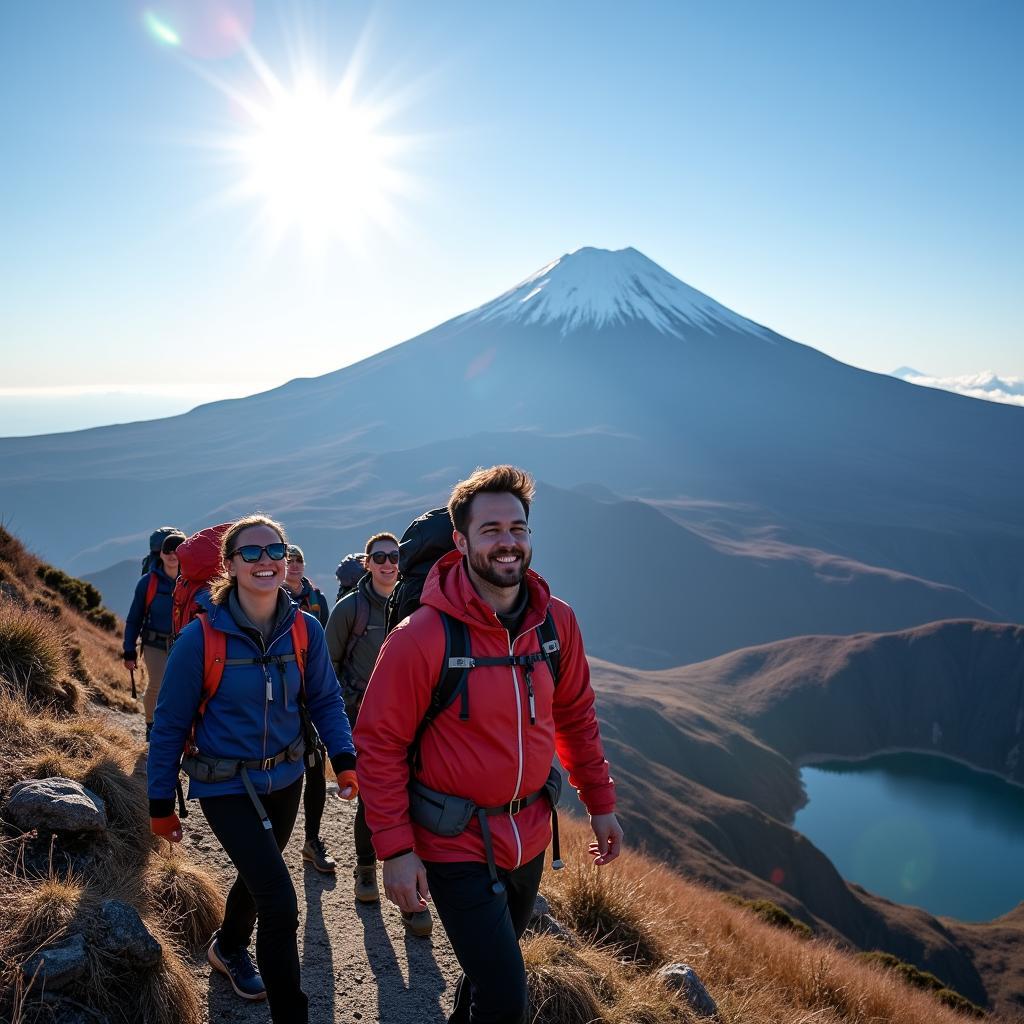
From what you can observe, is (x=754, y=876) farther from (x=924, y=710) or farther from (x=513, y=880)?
(x=924, y=710)

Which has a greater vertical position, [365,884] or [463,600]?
[463,600]

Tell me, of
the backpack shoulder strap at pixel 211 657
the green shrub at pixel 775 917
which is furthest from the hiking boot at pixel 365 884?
the green shrub at pixel 775 917

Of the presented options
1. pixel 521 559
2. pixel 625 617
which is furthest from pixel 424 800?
pixel 625 617

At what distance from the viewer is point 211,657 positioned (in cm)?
315

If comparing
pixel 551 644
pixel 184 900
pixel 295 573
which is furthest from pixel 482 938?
pixel 295 573

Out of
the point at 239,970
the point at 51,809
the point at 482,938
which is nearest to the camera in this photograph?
the point at 482,938

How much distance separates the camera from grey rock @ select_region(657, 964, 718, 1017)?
467 centimetres

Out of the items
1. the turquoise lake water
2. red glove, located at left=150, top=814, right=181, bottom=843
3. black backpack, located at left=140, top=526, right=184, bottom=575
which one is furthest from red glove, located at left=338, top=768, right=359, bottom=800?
the turquoise lake water

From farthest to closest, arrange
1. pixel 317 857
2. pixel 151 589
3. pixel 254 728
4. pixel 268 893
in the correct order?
pixel 151 589 < pixel 317 857 < pixel 254 728 < pixel 268 893

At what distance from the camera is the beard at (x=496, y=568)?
2615mm

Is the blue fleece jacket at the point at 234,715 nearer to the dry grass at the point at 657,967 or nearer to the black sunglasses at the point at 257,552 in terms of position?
the black sunglasses at the point at 257,552

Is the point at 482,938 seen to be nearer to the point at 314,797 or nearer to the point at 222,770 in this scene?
the point at 222,770

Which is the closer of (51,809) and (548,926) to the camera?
(51,809)

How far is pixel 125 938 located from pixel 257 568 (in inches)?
67.5
